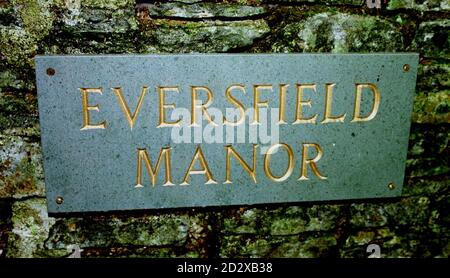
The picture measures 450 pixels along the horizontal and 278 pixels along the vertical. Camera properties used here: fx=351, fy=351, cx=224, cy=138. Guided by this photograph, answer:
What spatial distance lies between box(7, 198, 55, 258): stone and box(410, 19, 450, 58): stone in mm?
1709

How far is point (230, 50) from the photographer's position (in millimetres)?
1399

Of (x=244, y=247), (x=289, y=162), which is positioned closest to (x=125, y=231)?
(x=244, y=247)

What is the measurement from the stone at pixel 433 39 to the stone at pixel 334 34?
0.40 feet

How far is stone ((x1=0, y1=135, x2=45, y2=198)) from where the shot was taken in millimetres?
1402

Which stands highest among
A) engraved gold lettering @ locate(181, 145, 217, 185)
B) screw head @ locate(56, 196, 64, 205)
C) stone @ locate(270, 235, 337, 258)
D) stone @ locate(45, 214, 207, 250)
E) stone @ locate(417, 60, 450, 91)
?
stone @ locate(417, 60, 450, 91)

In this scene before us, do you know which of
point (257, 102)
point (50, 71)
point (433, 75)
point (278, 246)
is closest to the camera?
point (50, 71)

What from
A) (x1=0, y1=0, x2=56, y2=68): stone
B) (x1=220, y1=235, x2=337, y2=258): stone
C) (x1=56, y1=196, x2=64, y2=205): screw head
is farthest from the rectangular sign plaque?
(x1=220, y1=235, x2=337, y2=258): stone

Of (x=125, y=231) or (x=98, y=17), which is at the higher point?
(x=98, y=17)

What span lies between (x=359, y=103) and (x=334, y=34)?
0.30m

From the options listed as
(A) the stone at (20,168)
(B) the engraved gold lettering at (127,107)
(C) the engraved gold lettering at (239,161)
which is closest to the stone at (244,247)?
(C) the engraved gold lettering at (239,161)

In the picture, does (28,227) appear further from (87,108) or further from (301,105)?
(301,105)

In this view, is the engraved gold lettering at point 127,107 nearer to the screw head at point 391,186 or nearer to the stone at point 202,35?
the stone at point 202,35

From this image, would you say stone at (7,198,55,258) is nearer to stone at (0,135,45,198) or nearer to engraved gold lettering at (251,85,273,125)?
stone at (0,135,45,198)
